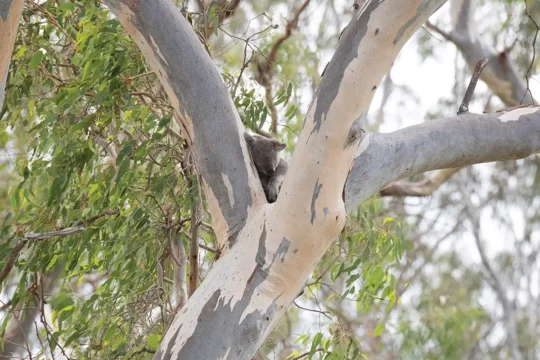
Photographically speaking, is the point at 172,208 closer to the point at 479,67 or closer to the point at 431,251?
the point at 479,67

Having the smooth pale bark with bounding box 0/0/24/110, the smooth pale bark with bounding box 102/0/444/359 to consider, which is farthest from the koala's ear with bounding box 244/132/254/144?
the smooth pale bark with bounding box 0/0/24/110

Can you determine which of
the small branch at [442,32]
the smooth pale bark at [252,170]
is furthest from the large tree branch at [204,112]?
the small branch at [442,32]

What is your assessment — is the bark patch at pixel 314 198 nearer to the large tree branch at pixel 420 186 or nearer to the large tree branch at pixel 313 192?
the large tree branch at pixel 313 192

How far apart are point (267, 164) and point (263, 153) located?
0.09 m

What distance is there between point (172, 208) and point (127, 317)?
46 cm

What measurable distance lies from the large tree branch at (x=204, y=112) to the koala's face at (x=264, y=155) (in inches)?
4.5

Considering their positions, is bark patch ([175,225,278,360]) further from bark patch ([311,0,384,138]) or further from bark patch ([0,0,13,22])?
bark patch ([0,0,13,22])

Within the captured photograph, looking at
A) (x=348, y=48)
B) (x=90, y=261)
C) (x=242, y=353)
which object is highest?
(x=348, y=48)

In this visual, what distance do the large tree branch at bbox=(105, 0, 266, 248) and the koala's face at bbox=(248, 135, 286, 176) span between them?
4.5 inches

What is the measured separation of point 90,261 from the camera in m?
3.30

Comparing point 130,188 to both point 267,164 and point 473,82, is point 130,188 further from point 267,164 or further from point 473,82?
point 473,82

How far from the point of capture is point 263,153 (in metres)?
2.59

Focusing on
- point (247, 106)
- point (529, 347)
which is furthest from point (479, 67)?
point (529, 347)

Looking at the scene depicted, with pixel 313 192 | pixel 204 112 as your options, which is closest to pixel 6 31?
pixel 204 112
